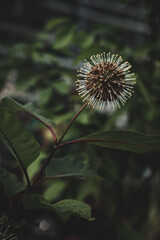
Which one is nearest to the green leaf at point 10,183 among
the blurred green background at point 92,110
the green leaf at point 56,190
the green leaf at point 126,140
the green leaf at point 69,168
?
the green leaf at point 69,168

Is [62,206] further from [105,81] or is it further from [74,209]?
[105,81]

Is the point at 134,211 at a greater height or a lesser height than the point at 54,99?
lesser

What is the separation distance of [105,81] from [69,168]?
0.24 metres

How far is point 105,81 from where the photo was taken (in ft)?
2.07

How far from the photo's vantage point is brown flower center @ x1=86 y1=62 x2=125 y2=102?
25.0 inches

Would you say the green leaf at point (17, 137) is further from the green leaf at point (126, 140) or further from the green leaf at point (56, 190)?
the green leaf at point (56, 190)

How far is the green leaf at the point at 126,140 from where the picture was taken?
523mm

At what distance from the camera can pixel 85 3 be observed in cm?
292

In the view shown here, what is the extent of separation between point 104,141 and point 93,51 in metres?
0.50

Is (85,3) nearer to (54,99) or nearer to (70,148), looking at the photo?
(54,99)

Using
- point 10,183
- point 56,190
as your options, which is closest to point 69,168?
point 10,183

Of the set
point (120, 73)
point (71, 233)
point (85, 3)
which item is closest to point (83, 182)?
point (120, 73)

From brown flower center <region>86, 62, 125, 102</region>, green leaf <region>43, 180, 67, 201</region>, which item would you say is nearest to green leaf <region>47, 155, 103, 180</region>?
brown flower center <region>86, 62, 125, 102</region>

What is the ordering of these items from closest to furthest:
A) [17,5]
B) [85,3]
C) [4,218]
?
[4,218] < [85,3] < [17,5]
